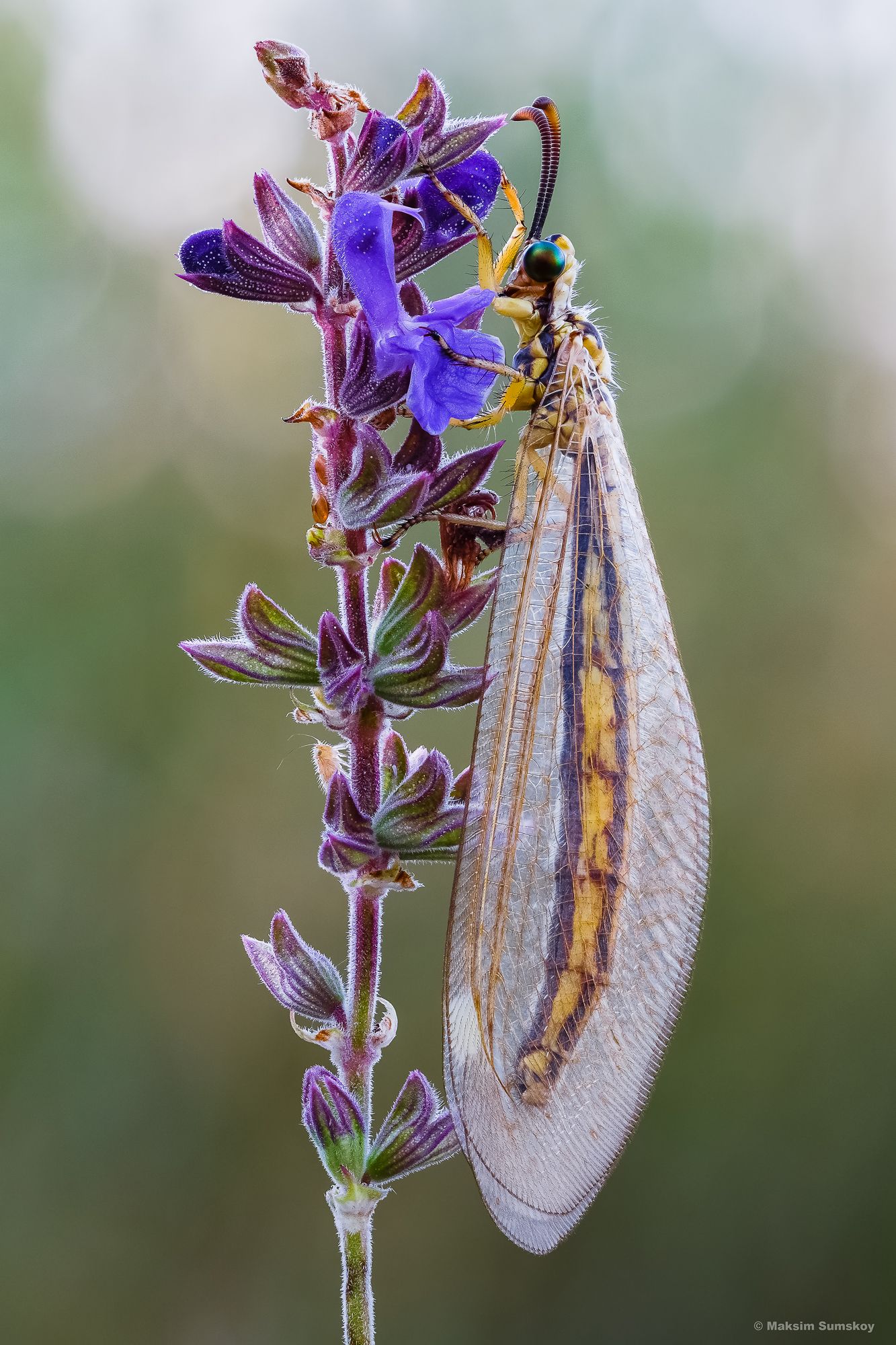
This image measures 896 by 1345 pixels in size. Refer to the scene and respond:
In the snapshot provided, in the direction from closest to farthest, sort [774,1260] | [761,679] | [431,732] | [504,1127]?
[504,1127], [774,1260], [431,732], [761,679]

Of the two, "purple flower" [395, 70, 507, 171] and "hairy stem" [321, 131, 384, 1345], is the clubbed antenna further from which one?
"hairy stem" [321, 131, 384, 1345]

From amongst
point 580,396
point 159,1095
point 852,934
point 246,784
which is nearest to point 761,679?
point 852,934

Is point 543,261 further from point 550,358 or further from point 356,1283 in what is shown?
point 356,1283

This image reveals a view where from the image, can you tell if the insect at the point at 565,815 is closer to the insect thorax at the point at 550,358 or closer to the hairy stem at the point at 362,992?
the insect thorax at the point at 550,358

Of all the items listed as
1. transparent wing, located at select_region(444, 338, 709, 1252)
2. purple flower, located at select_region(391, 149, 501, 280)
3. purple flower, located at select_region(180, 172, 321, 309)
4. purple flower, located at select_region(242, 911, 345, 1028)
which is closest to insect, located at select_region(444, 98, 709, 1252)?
transparent wing, located at select_region(444, 338, 709, 1252)

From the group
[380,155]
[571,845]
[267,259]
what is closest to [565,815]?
[571,845]

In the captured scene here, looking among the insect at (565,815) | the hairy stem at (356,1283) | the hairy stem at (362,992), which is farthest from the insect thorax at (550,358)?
the hairy stem at (356,1283)

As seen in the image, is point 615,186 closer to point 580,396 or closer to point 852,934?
point 852,934

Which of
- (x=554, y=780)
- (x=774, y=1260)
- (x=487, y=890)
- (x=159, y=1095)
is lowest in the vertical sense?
(x=774, y=1260)
